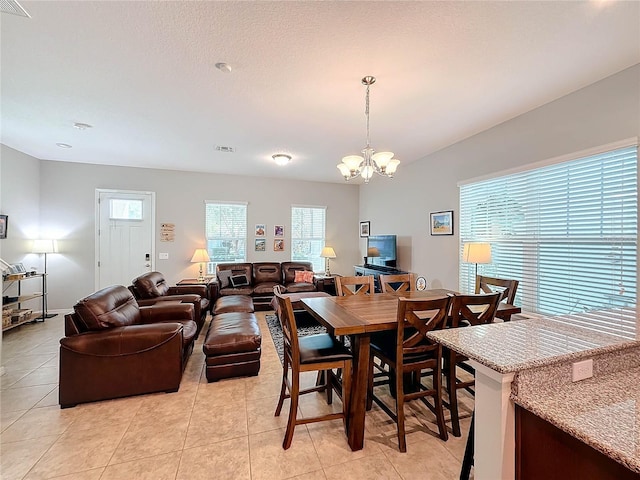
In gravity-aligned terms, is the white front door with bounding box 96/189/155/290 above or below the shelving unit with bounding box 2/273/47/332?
above

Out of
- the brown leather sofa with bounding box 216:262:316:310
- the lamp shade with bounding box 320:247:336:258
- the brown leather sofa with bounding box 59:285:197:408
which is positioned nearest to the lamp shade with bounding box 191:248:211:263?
the brown leather sofa with bounding box 216:262:316:310

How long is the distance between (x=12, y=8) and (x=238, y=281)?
4642mm

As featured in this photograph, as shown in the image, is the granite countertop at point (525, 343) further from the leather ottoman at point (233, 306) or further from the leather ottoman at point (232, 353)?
the leather ottoman at point (233, 306)

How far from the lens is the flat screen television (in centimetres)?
542

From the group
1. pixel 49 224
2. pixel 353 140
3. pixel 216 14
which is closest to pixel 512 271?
pixel 353 140

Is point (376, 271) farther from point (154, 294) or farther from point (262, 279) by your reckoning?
point (154, 294)

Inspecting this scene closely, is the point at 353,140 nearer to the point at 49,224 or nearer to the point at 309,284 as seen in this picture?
the point at 309,284

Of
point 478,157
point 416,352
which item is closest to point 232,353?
point 416,352

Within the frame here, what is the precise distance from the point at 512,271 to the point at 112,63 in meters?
4.52

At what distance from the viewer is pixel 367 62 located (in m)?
2.25

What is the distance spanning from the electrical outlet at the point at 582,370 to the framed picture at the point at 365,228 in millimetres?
5779

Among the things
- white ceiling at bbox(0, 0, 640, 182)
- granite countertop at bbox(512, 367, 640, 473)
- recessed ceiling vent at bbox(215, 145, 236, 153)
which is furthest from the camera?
recessed ceiling vent at bbox(215, 145, 236, 153)

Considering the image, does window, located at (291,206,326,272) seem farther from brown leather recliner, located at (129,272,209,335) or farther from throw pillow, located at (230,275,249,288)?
brown leather recliner, located at (129,272,209,335)

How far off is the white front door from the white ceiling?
6.22 feet
